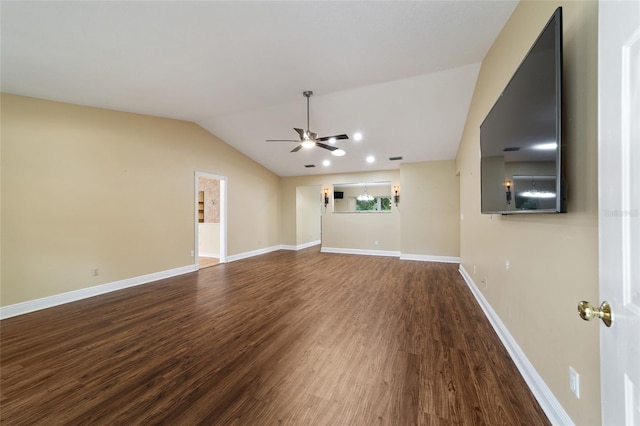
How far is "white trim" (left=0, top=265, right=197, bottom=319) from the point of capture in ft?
10.4

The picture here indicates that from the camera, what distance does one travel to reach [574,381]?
4.41 ft

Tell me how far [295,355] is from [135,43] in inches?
139

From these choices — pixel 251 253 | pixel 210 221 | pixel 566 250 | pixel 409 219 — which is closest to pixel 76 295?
pixel 210 221

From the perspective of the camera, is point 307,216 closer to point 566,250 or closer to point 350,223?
point 350,223

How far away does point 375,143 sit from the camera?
5715 millimetres

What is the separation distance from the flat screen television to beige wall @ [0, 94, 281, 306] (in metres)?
5.55

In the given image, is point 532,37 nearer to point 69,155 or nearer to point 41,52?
point 41,52

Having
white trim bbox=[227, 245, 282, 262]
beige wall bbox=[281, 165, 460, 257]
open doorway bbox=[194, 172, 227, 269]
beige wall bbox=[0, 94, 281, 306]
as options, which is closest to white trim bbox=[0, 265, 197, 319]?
beige wall bbox=[0, 94, 281, 306]

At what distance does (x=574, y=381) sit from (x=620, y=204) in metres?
1.34

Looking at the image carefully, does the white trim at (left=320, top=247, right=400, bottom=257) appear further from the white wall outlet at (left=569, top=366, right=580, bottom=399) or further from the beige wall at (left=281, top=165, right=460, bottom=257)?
the white wall outlet at (left=569, top=366, right=580, bottom=399)

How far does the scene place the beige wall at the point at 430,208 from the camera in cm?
634

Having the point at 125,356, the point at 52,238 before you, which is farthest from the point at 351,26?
the point at 52,238

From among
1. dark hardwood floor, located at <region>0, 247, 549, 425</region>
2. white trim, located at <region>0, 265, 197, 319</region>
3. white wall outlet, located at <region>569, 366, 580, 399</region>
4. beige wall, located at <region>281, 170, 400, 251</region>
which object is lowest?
dark hardwood floor, located at <region>0, 247, 549, 425</region>

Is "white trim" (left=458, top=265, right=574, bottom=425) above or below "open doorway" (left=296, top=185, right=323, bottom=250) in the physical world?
below
